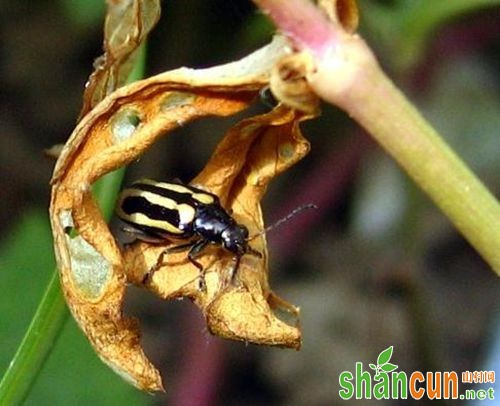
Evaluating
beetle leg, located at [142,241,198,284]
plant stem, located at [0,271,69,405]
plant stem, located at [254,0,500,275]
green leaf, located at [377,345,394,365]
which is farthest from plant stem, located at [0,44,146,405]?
green leaf, located at [377,345,394,365]

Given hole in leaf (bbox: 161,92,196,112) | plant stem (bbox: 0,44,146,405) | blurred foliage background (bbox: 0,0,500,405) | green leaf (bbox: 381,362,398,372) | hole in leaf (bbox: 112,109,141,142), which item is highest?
blurred foliage background (bbox: 0,0,500,405)

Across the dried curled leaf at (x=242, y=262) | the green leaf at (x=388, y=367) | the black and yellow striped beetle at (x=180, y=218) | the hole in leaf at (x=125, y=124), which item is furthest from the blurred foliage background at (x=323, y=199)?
the hole in leaf at (x=125, y=124)

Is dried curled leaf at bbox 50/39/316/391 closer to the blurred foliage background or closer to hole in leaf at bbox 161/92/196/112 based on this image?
hole in leaf at bbox 161/92/196/112

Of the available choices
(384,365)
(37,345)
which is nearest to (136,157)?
(37,345)

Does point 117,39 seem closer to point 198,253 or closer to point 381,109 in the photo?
point 198,253

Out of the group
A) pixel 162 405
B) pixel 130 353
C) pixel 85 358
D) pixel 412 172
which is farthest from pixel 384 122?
pixel 162 405

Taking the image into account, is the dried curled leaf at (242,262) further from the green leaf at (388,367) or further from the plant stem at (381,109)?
the green leaf at (388,367)
